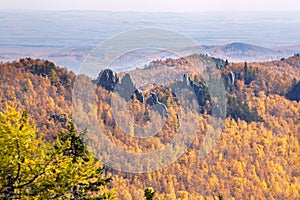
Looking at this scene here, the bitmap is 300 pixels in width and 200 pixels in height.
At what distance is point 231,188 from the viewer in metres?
115

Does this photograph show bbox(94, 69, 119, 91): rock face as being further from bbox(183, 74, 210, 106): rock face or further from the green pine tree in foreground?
the green pine tree in foreground

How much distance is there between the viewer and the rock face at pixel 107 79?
113 metres

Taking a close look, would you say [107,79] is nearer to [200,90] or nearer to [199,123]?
[199,123]

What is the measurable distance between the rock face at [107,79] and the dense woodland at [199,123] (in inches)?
8.9

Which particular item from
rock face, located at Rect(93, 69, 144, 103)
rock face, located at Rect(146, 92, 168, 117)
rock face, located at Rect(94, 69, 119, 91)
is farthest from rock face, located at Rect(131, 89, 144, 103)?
rock face, located at Rect(94, 69, 119, 91)

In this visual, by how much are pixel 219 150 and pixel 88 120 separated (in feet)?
145

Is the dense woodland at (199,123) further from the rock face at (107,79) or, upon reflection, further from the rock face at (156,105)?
the rock face at (156,105)

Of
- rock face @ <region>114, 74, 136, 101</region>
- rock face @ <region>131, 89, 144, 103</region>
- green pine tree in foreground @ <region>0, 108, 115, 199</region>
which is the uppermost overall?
green pine tree in foreground @ <region>0, 108, 115, 199</region>

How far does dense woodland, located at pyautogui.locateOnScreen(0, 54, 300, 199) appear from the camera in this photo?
360 ft

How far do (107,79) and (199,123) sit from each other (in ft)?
82.9

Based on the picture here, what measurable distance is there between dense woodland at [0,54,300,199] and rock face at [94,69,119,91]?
227mm

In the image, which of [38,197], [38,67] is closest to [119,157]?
[38,67]

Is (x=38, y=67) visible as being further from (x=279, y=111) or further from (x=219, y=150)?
(x=279, y=111)

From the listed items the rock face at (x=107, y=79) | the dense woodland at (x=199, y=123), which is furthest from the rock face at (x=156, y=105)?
the rock face at (x=107, y=79)
